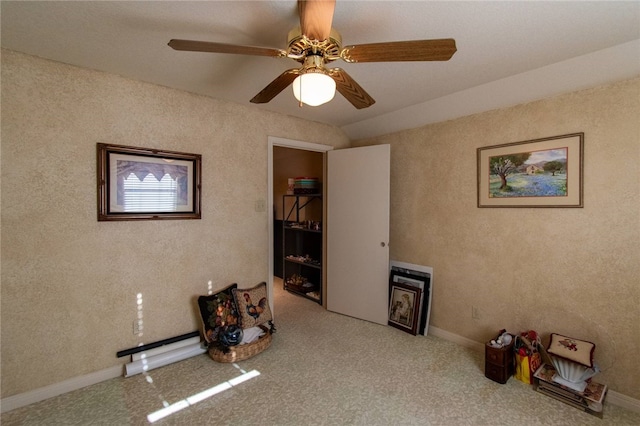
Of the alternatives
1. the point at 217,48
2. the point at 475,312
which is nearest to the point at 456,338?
the point at 475,312

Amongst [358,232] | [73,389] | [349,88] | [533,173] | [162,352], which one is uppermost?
[349,88]

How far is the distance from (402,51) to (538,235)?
6.35 ft

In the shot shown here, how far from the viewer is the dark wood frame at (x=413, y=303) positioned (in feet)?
9.85

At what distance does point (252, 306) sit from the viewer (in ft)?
9.16

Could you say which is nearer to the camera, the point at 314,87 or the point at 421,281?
the point at 314,87

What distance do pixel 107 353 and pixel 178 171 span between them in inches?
61.6

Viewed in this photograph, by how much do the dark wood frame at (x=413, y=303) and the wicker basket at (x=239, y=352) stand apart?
4.77 feet

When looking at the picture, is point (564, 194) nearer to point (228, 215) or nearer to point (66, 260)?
point (228, 215)

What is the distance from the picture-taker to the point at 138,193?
235cm

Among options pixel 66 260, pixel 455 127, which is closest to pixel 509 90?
pixel 455 127

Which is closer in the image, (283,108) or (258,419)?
(258,419)

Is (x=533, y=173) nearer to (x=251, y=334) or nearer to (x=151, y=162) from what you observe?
(x=251, y=334)

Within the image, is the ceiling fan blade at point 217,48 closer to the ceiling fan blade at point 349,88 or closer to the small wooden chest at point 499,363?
the ceiling fan blade at point 349,88

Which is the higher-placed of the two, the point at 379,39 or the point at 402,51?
the point at 379,39
